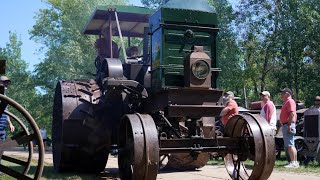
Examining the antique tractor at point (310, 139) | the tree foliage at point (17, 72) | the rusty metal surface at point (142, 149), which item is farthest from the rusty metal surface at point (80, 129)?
the tree foliage at point (17, 72)

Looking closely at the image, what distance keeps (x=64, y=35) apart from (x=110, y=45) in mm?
25759

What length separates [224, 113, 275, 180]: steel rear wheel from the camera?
522 cm

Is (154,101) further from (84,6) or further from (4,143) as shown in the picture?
(84,6)

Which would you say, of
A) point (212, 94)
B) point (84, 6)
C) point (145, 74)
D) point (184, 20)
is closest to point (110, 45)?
point (145, 74)

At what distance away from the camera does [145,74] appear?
23.7 ft

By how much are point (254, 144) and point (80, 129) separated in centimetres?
291

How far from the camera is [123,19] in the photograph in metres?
8.87

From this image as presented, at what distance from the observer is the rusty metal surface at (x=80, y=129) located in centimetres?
691

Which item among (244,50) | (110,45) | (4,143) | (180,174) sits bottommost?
(180,174)

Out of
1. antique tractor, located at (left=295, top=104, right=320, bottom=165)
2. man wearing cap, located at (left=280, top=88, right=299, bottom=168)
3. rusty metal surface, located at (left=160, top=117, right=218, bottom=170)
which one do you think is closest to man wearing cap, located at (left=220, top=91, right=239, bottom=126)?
rusty metal surface, located at (left=160, top=117, right=218, bottom=170)

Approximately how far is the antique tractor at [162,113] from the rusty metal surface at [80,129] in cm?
2

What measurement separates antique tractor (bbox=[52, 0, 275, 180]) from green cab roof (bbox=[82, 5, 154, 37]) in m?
1.04

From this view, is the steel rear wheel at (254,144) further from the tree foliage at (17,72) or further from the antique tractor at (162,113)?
the tree foliage at (17,72)

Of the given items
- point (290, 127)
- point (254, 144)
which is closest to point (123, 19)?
point (290, 127)
